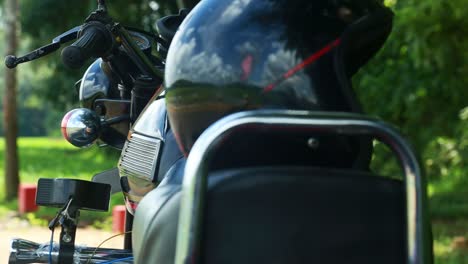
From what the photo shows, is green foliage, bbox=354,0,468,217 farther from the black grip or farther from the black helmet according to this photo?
the black helmet

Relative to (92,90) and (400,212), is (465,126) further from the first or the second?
(400,212)

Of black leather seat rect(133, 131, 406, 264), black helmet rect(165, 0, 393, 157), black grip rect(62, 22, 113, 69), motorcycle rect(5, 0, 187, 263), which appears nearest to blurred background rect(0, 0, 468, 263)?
black helmet rect(165, 0, 393, 157)

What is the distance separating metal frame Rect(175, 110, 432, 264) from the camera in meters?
1.69

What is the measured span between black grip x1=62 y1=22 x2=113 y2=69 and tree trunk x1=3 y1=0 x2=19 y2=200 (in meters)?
13.0

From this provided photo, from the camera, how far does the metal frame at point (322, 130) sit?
1.69 m

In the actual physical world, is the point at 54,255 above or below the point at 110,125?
below

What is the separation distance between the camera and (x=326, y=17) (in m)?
2.18

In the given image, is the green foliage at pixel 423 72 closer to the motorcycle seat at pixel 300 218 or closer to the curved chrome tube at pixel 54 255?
the curved chrome tube at pixel 54 255

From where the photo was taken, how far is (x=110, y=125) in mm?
2984

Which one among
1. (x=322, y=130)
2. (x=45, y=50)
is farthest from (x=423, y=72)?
(x=322, y=130)

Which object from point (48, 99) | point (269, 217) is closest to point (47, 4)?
point (48, 99)

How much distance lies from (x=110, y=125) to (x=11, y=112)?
43.0 feet

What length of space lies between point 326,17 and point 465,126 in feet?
20.4

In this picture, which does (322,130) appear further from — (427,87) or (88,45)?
(427,87)
